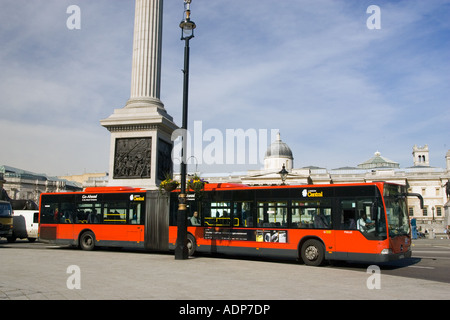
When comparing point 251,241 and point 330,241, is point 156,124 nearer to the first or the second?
point 251,241

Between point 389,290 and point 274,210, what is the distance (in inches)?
260

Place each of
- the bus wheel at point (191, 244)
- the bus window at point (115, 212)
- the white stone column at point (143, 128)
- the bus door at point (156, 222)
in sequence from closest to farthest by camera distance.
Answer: the bus wheel at point (191, 244)
the bus door at point (156, 222)
the bus window at point (115, 212)
the white stone column at point (143, 128)

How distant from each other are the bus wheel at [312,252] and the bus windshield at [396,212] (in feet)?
7.68

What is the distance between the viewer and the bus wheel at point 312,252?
555 inches

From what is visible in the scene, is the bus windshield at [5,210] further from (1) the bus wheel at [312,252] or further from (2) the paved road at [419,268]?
(2) the paved road at [419,268]

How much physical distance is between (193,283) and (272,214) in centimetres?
646

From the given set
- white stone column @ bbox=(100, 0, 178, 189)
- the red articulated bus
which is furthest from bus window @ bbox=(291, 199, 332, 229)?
Answer: white stone column @ bbox=(100, 0, 178, 189)

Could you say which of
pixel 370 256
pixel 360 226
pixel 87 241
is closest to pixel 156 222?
pixel 87 241

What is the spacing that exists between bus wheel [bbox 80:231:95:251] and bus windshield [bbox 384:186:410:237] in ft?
41.1

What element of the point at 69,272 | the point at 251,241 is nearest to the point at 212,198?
the point at 251,241

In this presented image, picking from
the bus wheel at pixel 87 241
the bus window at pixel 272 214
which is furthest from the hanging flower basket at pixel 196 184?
the bus wheel at pixel 87 241

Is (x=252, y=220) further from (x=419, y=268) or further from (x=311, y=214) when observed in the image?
(x=419, y=268)

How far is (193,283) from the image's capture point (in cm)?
937

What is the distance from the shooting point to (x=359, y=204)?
13664 mm
